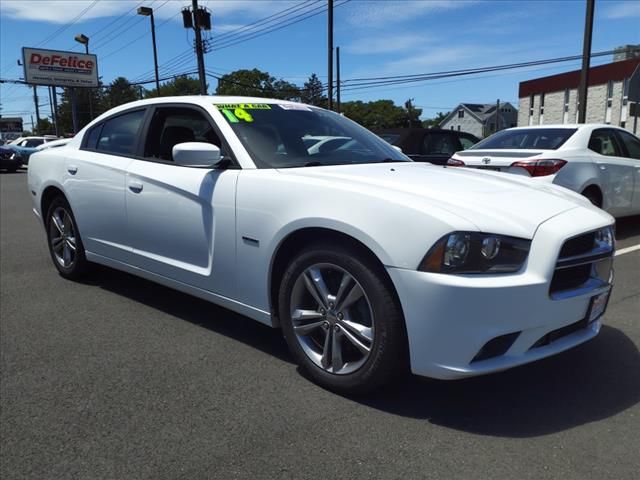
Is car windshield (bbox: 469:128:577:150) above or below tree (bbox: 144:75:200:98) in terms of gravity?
below

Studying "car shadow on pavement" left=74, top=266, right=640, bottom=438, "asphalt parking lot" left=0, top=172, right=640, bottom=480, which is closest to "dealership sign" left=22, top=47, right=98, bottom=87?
"asphalt parking lot" left=0, top=172, right=640, bottom=480

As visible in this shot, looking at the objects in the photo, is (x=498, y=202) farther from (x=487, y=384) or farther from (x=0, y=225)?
(x=0, y=225)

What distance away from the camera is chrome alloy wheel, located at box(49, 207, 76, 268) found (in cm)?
502

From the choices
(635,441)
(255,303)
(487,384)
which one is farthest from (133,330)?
(635,441)

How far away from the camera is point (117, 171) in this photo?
13.9 ft

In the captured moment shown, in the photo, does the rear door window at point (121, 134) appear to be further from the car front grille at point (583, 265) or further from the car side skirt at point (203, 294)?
the car front grille at point (583, 265)

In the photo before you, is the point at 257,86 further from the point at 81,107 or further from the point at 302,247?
the point at 302,247

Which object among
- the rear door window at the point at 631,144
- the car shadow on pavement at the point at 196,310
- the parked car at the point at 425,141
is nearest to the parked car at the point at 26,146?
the parked car at the point at 425,141

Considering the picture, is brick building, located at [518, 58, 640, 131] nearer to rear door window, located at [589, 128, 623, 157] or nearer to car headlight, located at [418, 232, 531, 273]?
rear door window, located at [589, 128, 623, 157]

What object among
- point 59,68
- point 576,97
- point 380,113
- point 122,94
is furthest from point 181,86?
point 576,97

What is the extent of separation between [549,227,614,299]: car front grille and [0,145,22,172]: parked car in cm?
2798

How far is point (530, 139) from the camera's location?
7145 mm

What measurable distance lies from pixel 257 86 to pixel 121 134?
85.8 metres

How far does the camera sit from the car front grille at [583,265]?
8.73 feet
